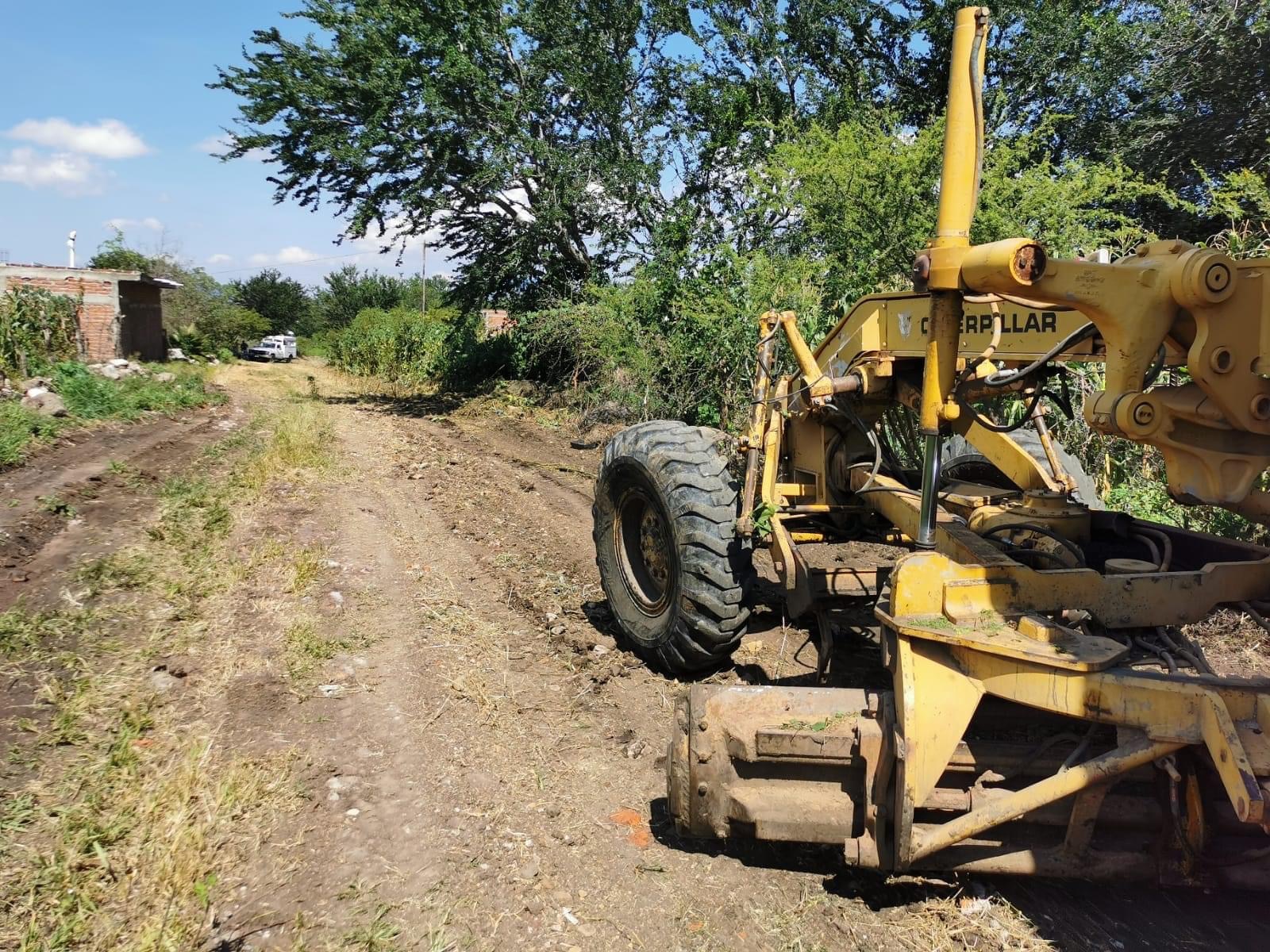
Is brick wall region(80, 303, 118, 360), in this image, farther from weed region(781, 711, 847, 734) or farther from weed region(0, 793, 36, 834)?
weed region(781, 711, 847, 734)

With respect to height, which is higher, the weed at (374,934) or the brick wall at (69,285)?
the brick wall at (69,285)

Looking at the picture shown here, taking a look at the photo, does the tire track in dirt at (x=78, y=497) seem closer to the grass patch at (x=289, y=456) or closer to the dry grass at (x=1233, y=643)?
the grass patch at (x=289, y=456)

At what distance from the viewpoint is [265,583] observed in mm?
5953

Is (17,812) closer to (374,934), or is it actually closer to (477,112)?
(374,934)

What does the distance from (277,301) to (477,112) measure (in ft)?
143

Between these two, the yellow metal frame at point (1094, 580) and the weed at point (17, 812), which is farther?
the weed at point (17, 812)

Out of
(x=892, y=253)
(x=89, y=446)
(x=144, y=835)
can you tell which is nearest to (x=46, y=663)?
(x=144, y=835)

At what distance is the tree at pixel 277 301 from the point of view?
56.7 metres

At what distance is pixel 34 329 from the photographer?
20.0 m

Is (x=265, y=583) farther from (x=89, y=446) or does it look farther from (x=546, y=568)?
(x=89, y=446)

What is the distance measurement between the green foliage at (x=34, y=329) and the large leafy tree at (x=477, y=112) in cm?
618

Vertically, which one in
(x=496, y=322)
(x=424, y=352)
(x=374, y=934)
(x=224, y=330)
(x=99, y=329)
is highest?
(x=224, y=330)

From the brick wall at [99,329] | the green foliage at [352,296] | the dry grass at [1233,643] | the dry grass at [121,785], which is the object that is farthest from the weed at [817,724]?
the green foliage at [352,296]

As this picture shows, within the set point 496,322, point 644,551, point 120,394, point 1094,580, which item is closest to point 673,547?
point 644,551
